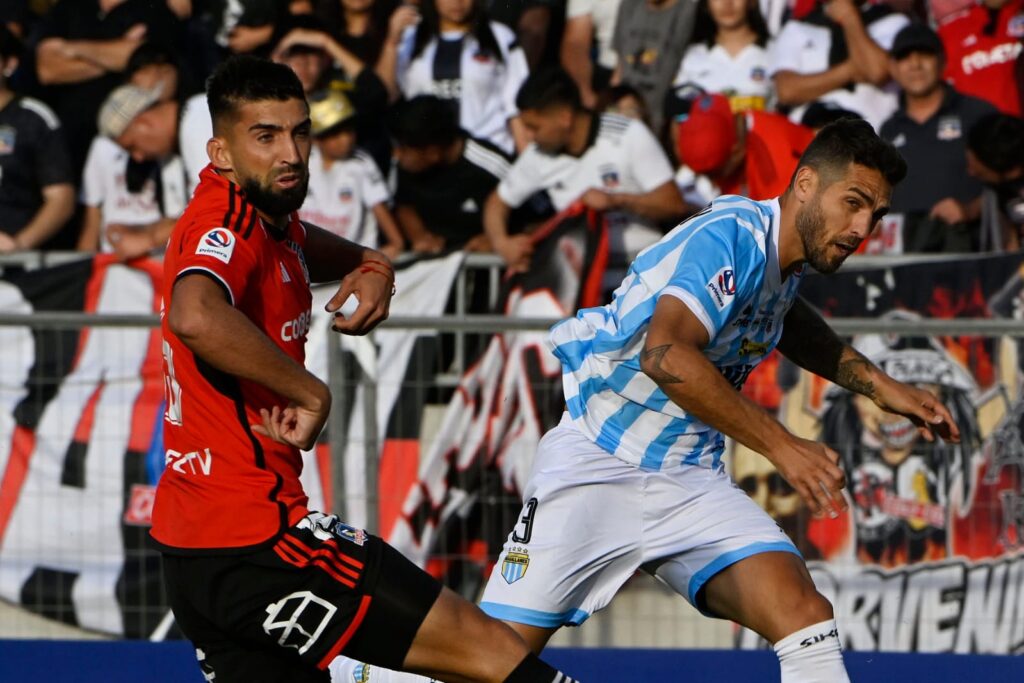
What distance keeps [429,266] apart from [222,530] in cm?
393

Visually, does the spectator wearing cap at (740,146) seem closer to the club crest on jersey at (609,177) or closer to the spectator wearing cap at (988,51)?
the club crest on jersey at (609,177)

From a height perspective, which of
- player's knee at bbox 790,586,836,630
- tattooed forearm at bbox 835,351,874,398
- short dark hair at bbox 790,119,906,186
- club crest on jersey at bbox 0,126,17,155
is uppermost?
club crest on jersey at bbox 0,126,17,155

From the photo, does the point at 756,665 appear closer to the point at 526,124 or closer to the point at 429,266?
the point at 429,266

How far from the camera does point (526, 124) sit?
28.4 feet

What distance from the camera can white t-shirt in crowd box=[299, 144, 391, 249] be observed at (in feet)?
28.9

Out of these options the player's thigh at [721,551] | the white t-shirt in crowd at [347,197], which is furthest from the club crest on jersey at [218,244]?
the white t-shirt in crowd at [347,197]

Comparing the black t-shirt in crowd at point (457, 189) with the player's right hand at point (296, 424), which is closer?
the player's right hand at point (296, 424)

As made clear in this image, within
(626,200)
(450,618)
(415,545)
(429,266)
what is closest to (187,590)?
(450,618)

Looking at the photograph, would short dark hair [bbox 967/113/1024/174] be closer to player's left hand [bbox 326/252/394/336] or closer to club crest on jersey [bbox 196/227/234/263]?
player's left hand [bbox 326/252/394/336]

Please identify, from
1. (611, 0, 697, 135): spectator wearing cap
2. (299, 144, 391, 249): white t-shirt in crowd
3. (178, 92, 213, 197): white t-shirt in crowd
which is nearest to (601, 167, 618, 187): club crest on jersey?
(611, 0, 697, 135): spectator wearing cap

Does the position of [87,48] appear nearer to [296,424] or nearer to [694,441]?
[694,441]

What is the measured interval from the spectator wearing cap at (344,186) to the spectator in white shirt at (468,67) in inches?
20.5

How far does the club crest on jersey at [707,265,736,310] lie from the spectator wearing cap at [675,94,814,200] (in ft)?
12.2

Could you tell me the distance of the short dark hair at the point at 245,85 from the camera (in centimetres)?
406
